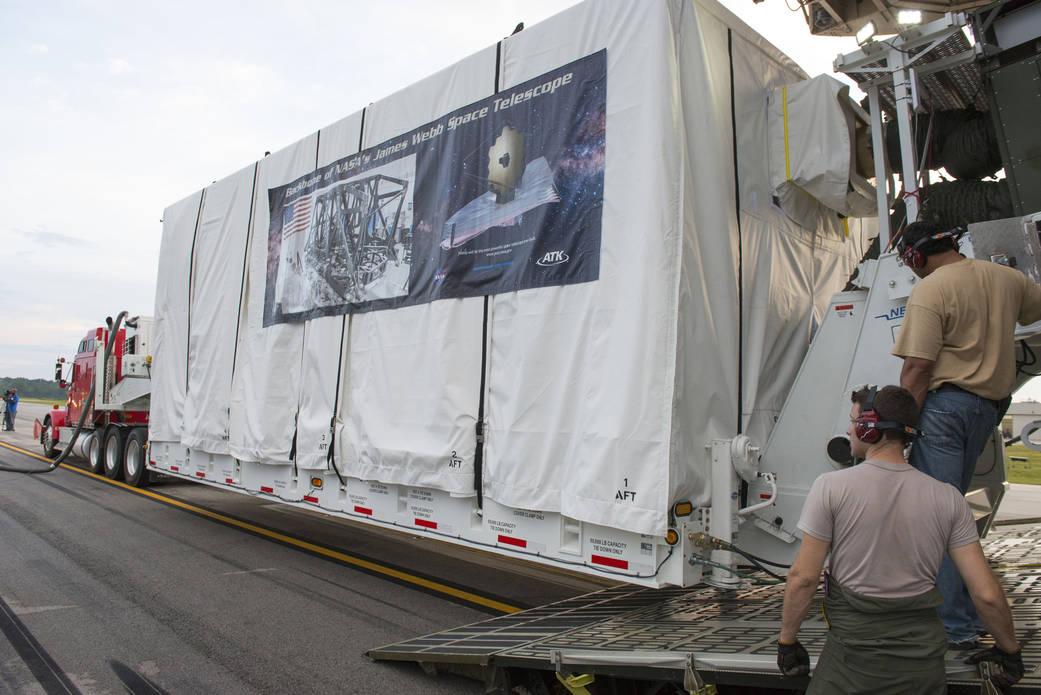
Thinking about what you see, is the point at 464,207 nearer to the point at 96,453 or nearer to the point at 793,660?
the point at 793,660

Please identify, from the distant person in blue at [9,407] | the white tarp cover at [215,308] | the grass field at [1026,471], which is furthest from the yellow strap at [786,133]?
the distant person in blue at [9,407]

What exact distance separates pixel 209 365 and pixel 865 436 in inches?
294

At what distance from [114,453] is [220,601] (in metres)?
9.26

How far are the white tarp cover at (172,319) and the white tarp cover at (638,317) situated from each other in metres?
4.41

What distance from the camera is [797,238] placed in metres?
4.77

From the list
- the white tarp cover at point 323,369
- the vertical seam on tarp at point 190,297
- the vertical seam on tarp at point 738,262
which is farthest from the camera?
the vertical seam on tarp at point 190,297

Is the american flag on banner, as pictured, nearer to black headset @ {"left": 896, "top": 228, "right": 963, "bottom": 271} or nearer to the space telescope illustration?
the space telescope illustration

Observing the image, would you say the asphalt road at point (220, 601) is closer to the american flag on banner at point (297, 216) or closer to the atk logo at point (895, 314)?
the atk logo at point (895, 314)

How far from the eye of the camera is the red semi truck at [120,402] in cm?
1277

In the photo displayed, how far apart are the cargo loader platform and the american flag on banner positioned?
4.17 metres

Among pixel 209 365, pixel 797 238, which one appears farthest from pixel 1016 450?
pixel 209 365

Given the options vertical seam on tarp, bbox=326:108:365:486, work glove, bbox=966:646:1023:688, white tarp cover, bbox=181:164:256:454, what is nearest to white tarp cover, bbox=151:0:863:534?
vertical seam on tarp, bbox=326:108:365:486

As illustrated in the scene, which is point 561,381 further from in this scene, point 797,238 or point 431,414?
point 797,238

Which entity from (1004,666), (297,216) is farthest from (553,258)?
(297,216)
